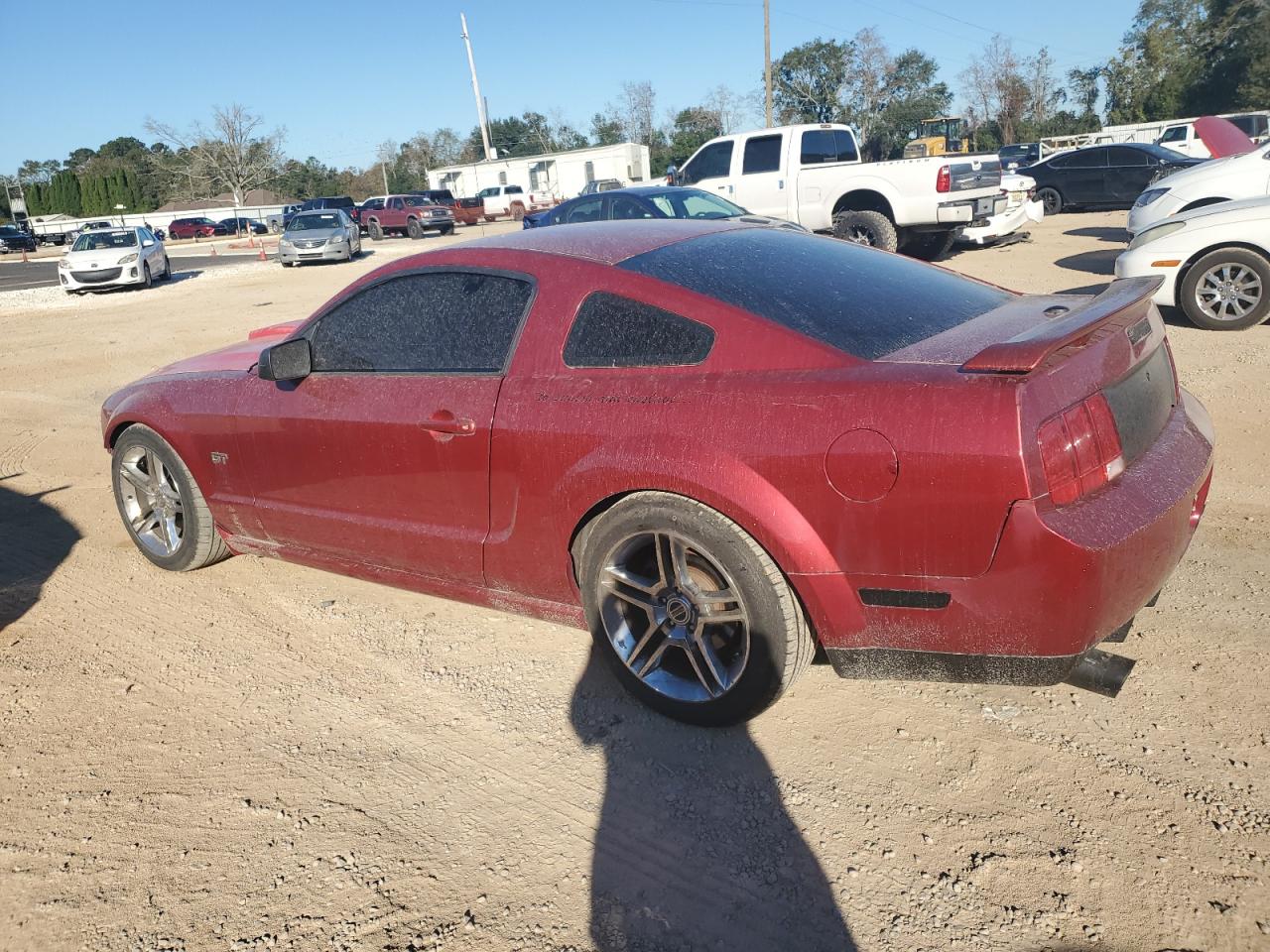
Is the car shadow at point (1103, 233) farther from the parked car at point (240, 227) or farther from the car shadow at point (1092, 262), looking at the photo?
the parked car at point (240, 227)

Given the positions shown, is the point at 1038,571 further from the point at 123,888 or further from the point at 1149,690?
the point at 123,888

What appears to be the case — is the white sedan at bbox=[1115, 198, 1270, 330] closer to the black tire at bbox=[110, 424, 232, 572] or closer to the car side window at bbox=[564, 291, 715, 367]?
the car side window at bbox=[564, 291, 715, 367]

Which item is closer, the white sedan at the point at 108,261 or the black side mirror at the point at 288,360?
the black side mirror at the point at 288,360

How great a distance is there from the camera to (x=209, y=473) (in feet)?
13.8

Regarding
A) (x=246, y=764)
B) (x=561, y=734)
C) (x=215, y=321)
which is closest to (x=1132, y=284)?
(x=561, y=734)

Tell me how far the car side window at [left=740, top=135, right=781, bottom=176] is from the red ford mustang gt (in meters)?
11.1

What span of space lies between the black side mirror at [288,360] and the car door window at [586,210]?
8078 mm

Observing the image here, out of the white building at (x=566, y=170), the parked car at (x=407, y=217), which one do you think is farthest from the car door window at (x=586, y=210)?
the white building at (x=566, y=170)

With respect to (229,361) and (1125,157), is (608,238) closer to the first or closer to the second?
(229,361)

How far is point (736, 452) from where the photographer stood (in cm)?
262

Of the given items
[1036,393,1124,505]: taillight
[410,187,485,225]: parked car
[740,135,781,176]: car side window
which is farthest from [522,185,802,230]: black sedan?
[410,187,485,225]: parked car

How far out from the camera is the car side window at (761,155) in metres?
14.1

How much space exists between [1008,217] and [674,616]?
13.9 metres

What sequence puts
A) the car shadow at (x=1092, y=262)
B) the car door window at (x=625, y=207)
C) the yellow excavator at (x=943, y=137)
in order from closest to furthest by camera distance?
the car door window at (x=625, y=207) < the car shadow at (x=1092, y=262) < the yellow excavator at (x=943, y=137)
